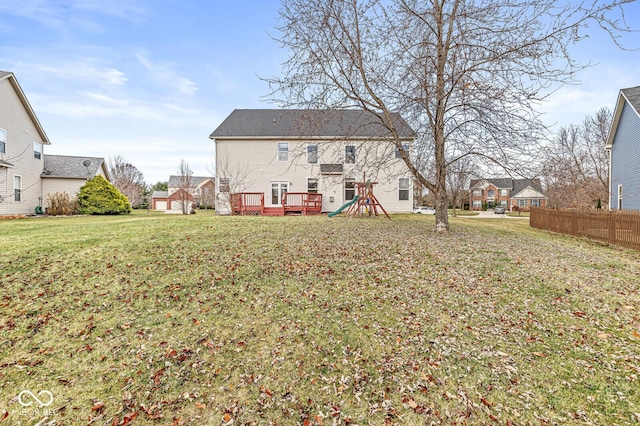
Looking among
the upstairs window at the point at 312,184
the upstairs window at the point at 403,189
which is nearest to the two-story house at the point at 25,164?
the upstairs window at the point at 312,184

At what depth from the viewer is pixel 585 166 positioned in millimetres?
25438

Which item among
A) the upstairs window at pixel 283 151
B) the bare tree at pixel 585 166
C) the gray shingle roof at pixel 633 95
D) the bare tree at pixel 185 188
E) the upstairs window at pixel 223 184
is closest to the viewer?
the gray shingle roof at pixel 633 95

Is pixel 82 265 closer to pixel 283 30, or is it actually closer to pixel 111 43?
pixel 283 30

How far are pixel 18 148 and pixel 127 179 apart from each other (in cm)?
2663

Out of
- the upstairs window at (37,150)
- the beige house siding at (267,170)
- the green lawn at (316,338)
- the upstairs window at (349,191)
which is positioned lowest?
the green lawn at (316,338)

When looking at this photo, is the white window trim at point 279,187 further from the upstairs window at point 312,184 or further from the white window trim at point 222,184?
the white window trim at point 222,184

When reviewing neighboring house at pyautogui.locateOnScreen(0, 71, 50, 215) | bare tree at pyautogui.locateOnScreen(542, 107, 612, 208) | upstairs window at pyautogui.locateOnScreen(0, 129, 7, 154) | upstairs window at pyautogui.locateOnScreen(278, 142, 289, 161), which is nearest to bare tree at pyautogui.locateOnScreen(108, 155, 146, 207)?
neighboring house at pyautogui.locateOnScreen(0, 71, 50, 215)

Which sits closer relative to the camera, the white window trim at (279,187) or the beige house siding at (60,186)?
the white window trim at (279,187)

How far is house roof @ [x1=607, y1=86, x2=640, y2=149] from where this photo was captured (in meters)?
14.0

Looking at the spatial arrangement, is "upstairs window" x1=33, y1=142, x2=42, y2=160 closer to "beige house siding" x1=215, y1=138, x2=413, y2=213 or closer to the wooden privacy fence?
"beige house siding" x1=215, y1=138, x2=413, y2=213

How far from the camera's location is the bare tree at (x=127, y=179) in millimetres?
38688

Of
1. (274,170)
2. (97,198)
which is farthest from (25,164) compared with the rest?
(274,170)

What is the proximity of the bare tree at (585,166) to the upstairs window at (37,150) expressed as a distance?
119ft

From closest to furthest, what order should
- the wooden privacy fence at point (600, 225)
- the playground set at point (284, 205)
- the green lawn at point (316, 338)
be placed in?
the green lawn at point (316, 338) → the wooden privacy fence at point (600, 225) → the playground set at point (284, 205)
